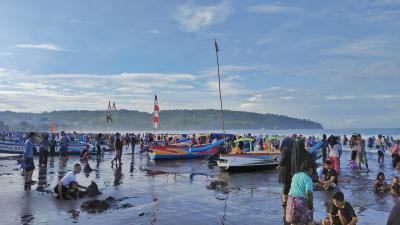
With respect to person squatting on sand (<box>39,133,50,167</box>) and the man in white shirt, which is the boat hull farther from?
person squatting on sand (<box>39,133,50,167</box>)

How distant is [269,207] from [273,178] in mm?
7042

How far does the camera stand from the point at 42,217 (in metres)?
10.1

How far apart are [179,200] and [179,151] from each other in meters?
16.8

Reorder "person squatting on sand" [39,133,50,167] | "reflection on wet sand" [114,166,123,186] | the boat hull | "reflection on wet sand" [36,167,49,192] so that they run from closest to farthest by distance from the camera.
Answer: "reflection on wet sand" [36,167,49,192]
"reflection on wet sand" [114,166,123,186]
the boat hull
"person squatting on sand" [39,133,50,167]

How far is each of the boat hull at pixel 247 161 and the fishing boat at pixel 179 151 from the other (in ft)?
24.9

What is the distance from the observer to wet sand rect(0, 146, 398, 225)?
10049 mm

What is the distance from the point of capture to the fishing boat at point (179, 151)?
28402 mm

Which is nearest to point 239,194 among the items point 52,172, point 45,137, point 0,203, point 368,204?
point 368,204

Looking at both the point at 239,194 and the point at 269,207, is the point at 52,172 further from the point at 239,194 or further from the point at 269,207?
the point at 269,207

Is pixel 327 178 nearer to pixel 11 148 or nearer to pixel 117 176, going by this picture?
pixel 117 176

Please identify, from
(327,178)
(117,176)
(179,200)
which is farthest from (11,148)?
(327,178)

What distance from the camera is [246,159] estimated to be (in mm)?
21047

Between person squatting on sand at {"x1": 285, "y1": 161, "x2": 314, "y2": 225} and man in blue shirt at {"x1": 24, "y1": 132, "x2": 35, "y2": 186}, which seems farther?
man in blue shirt at {"x1": 24, "y1": 132, "x2": 35, "y2": 186}

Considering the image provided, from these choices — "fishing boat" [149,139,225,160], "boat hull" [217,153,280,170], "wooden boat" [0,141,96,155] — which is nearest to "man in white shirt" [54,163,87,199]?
"boat hull" [217,153,280,170]
